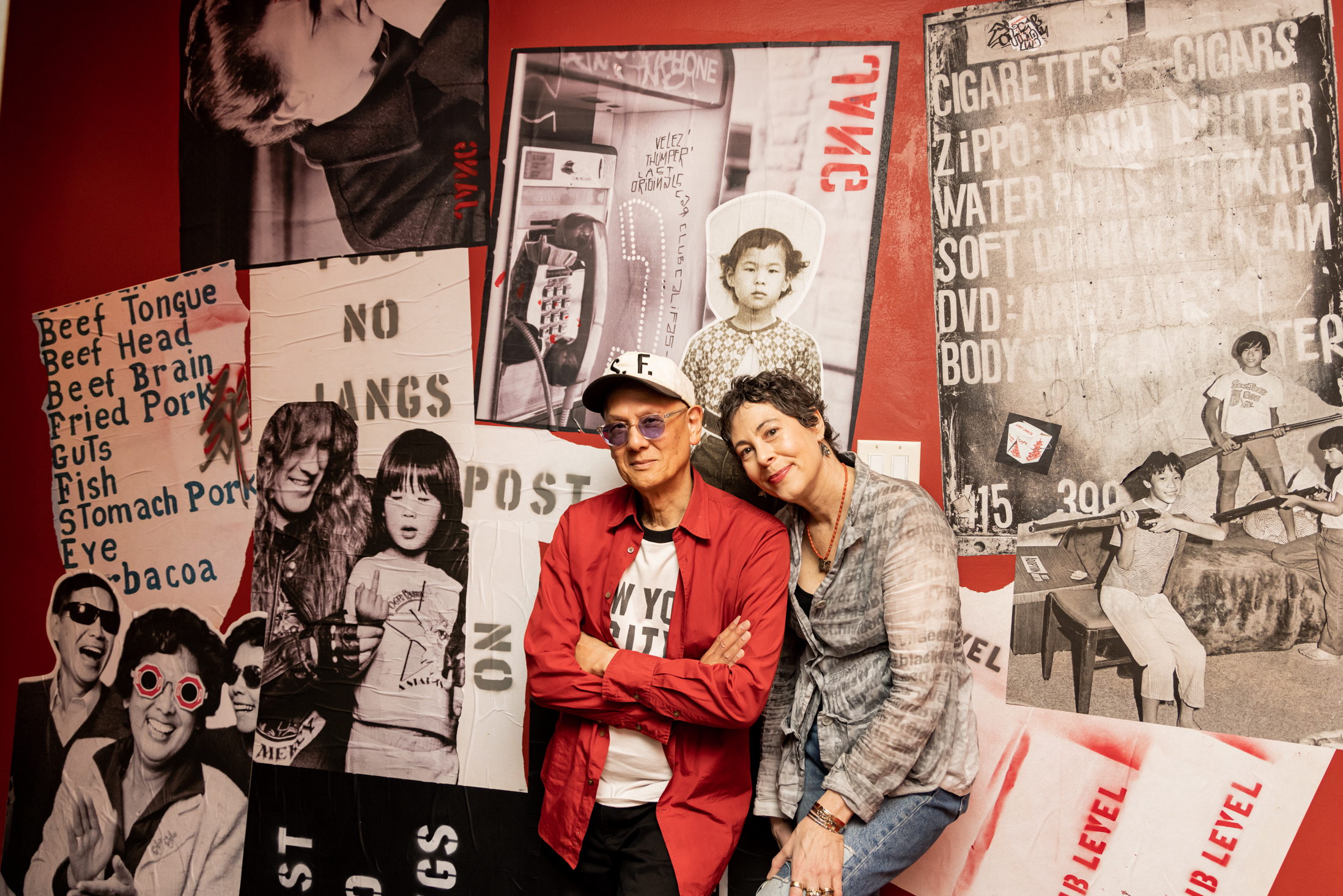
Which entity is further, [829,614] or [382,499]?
[382,499]

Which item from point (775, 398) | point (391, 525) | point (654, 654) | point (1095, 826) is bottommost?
point (1095, 826)

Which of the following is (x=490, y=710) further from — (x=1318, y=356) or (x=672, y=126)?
(x=1318, y=356)

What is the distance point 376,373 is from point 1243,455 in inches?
109

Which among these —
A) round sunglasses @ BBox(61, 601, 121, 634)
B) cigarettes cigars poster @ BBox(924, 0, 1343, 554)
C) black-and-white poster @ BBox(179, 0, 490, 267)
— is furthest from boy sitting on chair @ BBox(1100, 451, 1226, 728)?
round sunglasses @ BBox(61, 601, 121, 634)

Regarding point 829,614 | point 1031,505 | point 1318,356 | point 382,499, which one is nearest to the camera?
point 829,614

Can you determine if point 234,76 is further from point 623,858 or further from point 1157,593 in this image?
point 1157,593

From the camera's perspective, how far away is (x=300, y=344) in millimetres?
2822

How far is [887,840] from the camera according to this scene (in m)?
1.87

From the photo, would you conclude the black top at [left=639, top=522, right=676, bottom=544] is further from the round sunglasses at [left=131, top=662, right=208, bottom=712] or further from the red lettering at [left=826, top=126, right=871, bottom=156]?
the round sunglasses at [left=131, top=662, right=208, bottom=712]

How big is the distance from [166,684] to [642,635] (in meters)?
2.09

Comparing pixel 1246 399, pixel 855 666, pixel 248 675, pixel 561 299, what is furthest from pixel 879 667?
pixel 248 675

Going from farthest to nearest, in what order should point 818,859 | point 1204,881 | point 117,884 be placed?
1. point 117,884
2. point 1204,881
3. point 818,859

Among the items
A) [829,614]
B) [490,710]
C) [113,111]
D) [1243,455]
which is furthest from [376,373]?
[1243,455]

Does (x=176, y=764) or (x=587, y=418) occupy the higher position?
(x=587, y=418)
